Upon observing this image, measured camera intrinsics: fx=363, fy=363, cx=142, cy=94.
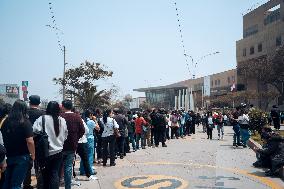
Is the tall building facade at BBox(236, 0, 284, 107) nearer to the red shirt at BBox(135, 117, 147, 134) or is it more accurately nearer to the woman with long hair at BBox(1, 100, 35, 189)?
the red shirt at BBox(135, 117, 147, 134)

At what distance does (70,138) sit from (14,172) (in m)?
1.86

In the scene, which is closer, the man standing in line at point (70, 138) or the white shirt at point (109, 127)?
the man standing in line at point (70, 138)

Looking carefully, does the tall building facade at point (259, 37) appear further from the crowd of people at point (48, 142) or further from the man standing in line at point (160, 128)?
the crowd of people at point (48, 142)

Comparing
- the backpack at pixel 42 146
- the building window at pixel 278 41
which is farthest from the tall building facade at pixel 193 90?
the backpack at pixel 42 146

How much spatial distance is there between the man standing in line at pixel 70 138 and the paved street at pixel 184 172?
118 cm

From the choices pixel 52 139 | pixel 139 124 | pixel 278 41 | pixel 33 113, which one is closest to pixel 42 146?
pixel 52 139

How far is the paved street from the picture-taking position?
8547mm

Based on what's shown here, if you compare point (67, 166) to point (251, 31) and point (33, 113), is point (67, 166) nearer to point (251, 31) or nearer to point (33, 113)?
point (33, 113)

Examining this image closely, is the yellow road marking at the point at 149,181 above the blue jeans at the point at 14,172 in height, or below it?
below

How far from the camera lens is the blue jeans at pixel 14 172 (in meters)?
5.57

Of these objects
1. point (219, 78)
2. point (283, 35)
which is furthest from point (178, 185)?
point (219, 78)

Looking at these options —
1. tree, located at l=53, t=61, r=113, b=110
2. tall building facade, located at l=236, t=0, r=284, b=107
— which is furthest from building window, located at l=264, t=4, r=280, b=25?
tree, located at l=53, t=61, r=113, b=110

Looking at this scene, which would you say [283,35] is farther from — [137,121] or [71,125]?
[71,125]

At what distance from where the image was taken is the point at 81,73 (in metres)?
40.1
